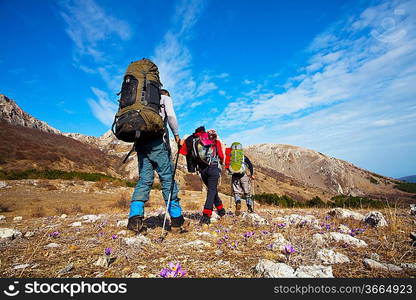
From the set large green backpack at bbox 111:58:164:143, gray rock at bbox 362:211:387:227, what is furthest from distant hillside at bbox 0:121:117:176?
gray rock at bbox 362:211:387:227

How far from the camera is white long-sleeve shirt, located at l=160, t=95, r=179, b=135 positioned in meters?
5.05

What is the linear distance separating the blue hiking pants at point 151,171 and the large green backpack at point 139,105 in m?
0.42

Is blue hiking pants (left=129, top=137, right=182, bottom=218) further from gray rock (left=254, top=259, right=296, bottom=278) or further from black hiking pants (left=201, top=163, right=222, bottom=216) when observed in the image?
gray rock (left=254, top=259, right=296, bottom=278)

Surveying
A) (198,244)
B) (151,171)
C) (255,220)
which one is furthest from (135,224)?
(255,220)

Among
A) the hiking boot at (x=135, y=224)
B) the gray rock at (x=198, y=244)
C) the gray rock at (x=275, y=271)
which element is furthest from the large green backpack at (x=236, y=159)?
the gray rock at (x=275, y=271)

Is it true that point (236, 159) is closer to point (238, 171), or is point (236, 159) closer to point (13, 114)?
point (238, 171)

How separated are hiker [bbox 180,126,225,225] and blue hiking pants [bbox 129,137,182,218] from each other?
1081mm

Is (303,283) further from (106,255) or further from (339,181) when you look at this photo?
(339,181)

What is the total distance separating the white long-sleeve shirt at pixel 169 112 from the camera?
16.6 feet

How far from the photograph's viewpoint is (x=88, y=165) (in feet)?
133

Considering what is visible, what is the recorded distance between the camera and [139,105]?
423 cm

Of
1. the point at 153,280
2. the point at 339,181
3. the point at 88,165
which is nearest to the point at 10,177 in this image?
the point at 88,165

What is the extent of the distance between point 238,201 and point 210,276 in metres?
6.21

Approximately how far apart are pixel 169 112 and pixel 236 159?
4796 mm
